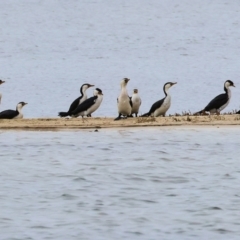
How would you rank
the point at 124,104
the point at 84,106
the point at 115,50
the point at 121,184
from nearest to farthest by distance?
Result: the point at 121,184
the point at 124,104
the point at 84,106
the point at 115,50

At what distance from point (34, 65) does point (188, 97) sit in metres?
20.2

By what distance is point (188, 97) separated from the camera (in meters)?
46.8

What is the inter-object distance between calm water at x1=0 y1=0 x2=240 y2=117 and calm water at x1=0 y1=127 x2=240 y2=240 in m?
11.7

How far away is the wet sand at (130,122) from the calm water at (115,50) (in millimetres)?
8869

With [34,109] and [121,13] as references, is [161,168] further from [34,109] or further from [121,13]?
[121,13]

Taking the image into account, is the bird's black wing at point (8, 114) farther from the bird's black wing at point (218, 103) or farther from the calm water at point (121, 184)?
the bird's black wing at point (218, 103)

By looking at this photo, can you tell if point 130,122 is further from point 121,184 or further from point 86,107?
point 121,184

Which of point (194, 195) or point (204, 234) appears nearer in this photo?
point (204, 234)

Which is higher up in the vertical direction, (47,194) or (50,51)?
(50,51)

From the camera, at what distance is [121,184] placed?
66.8 ft

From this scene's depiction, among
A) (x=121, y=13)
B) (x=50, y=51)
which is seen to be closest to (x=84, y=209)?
(x=50, y=51)

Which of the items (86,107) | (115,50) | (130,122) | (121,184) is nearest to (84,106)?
(86,107)

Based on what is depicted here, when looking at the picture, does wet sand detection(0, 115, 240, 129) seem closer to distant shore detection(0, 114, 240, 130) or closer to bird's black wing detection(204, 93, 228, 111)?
distant shore detection(0, 114, 240, 130)

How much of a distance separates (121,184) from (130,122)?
27.4ft
